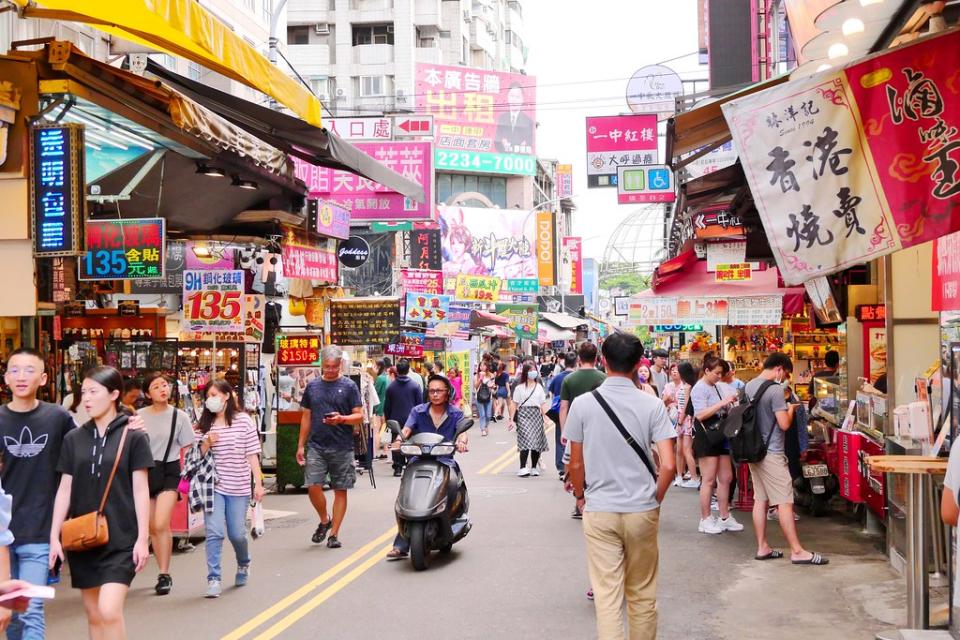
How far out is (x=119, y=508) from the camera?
239 inches

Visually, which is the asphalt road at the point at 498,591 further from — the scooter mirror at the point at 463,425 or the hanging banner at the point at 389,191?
the hanging banner at the point at 389,191

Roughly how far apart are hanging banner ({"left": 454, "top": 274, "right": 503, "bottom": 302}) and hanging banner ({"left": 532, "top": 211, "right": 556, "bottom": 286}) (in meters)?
21.1

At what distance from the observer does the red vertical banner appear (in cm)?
716

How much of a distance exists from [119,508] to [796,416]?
7.57 meters

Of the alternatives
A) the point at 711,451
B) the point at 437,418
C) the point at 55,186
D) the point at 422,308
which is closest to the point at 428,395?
the point at 437,418

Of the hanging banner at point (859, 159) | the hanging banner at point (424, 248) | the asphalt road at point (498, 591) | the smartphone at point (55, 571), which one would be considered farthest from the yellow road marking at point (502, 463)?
the hanging banner at point (424, 248)

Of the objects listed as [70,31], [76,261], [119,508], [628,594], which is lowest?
[628,594]

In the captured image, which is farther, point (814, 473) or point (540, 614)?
point (814, 473)

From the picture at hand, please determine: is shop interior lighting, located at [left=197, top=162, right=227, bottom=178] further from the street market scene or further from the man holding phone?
Answer: the man holding phone

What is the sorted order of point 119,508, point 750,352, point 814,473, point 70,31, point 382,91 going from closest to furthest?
point 119,508
point 814,473
point 70,31
point 750,352
point 382,91

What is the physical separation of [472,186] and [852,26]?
62.4m

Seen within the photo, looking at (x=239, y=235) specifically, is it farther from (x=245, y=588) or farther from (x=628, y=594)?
(x=628, y=594)

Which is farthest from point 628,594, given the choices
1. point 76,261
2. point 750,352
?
point 750,352

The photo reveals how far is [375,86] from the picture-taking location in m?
62.2
